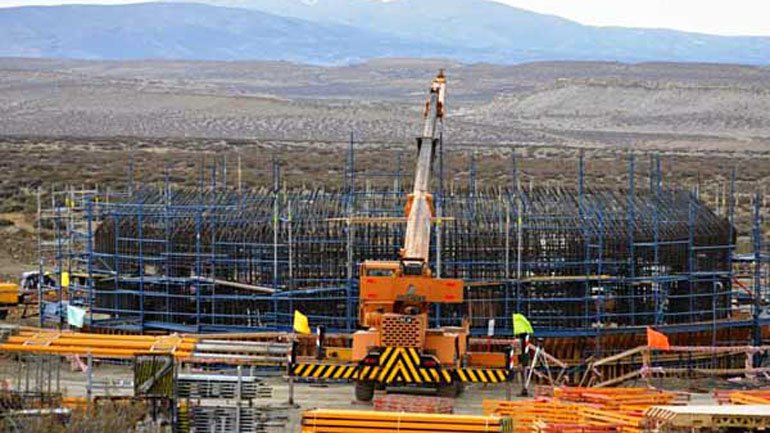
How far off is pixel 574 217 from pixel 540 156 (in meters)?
55.2

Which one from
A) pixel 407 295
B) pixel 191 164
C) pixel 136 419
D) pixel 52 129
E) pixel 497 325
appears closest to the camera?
pixel 136 419

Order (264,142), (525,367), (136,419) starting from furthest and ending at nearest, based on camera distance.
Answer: (264,142)
(525,367)
(136,419)

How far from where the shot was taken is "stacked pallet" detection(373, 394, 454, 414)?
19.1 meters

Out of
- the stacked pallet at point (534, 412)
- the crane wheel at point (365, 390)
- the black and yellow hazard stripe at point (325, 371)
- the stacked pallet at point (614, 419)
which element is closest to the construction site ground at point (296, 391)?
the crane wheel at point (365, 390)

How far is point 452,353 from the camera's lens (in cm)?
2034

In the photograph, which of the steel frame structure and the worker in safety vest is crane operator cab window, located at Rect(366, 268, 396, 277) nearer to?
the worker in safety vest

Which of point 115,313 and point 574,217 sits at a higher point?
point 574,217

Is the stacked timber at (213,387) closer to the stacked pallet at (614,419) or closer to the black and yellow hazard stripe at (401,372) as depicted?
the black and yellow hazard stripe at (401,372)

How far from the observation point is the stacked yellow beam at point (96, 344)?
21750 mm

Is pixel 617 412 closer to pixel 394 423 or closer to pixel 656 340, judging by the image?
pixel 394 423

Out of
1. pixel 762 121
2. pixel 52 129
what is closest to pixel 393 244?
pixel 52 129

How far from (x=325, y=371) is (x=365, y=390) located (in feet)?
2.90

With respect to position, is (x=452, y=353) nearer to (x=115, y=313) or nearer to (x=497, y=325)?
(x=497, y=325)

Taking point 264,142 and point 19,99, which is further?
point 19,99
